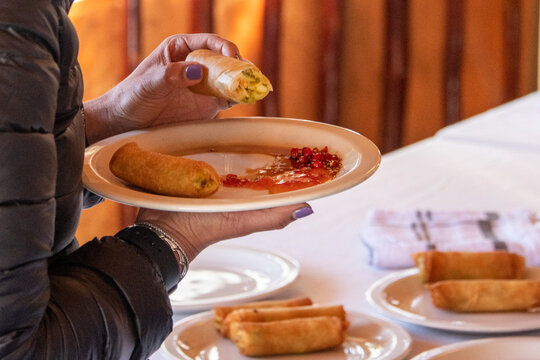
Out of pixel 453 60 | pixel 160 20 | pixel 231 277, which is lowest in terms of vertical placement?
pixel 231 277

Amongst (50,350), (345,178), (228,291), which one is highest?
(345,178)

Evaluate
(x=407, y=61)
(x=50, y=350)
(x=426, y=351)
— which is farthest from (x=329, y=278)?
Result: (x=407, y=61)

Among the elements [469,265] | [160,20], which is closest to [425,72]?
[160,20]

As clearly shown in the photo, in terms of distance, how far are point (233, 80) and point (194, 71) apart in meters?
0.05

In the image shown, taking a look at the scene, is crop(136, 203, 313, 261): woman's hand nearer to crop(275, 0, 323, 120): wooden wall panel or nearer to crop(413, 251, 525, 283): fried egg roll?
crop(413, 251, 525, 283): fried egg roll

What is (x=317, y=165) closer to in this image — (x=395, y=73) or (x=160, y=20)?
(x=160, y=20)

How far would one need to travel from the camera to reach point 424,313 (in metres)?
1.11

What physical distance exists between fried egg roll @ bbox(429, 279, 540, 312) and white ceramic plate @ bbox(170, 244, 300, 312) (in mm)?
235

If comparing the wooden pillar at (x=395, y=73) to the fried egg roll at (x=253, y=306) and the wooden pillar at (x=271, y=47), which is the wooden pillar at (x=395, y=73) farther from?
the fried egg roll at (x=253, y=306)

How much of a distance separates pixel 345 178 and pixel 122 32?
1816mm

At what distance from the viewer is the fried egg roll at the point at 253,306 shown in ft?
3.38

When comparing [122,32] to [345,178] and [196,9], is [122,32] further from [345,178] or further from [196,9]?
[345,178]

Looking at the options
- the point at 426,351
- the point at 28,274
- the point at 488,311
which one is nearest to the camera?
the point at 28,274

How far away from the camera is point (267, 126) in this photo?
3.35 feet
